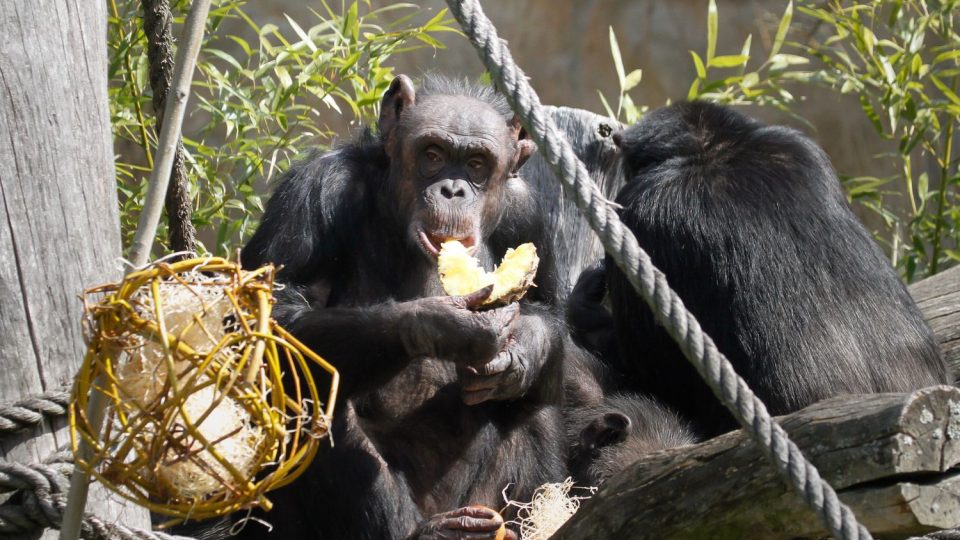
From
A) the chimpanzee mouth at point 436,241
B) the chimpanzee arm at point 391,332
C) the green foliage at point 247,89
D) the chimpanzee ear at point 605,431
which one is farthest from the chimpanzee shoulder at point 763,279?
the green foliage at point 247,89

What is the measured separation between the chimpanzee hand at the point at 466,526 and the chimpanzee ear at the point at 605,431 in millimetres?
581

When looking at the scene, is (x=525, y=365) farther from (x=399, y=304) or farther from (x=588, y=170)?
(x=588, y=170)

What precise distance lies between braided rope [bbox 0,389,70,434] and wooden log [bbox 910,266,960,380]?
3659 millimetres

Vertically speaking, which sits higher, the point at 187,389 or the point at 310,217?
the point at 310,217

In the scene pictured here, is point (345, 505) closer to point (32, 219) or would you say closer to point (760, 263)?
point (32, 219)

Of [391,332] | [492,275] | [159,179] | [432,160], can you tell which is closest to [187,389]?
[159,179]

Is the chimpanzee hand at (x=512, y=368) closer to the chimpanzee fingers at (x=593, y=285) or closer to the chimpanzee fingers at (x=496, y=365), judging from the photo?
the chimpanzee fingers at (x=496, y=365)

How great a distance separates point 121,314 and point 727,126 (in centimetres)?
337

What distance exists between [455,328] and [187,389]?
4.70 ft

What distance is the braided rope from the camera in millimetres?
3090

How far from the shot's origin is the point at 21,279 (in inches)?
122

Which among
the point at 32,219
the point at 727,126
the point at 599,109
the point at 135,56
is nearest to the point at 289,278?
the point at 32,219

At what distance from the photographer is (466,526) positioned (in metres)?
3.88

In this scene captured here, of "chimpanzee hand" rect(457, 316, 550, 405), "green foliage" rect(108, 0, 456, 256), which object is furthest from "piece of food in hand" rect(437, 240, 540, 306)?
"green foliage" rect(108, 0, 456, 256)
